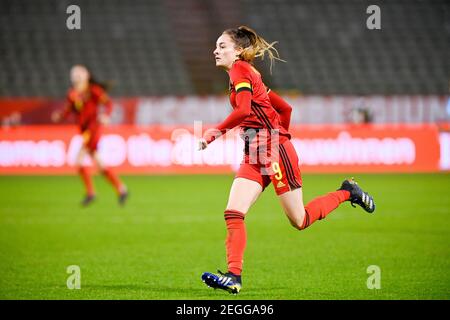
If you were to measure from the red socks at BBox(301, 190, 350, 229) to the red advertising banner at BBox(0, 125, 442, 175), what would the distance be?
1296 centimetres

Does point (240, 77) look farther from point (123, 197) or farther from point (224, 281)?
point (123, 197)

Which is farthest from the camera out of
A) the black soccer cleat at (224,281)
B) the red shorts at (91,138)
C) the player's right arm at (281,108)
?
the red shorts at (91,138)

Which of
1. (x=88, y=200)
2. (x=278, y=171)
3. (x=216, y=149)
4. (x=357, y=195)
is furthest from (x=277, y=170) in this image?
(x=216, y=149)

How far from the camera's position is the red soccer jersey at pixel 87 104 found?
1472 cm

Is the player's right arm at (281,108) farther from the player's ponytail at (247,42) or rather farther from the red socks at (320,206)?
the red socks at (320,206)

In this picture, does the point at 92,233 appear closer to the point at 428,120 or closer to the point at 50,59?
the point at 428,120

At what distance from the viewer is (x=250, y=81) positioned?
6465 mm

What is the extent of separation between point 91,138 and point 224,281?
894 cm

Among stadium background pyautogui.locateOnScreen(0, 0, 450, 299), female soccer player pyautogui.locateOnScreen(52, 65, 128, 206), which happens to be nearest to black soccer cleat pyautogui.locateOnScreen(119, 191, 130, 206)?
stadium background pyautogui.locateOnScreen(0, 0, 450, 299)

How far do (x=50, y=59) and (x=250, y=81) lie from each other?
20.9m

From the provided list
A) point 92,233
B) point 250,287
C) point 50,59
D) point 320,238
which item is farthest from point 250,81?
point 50,59

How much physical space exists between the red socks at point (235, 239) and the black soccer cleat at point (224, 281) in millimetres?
103

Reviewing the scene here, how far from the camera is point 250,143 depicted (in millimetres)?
6727

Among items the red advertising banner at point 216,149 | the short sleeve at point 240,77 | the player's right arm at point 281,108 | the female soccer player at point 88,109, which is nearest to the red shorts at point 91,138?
the female soccer player at point 88,109
